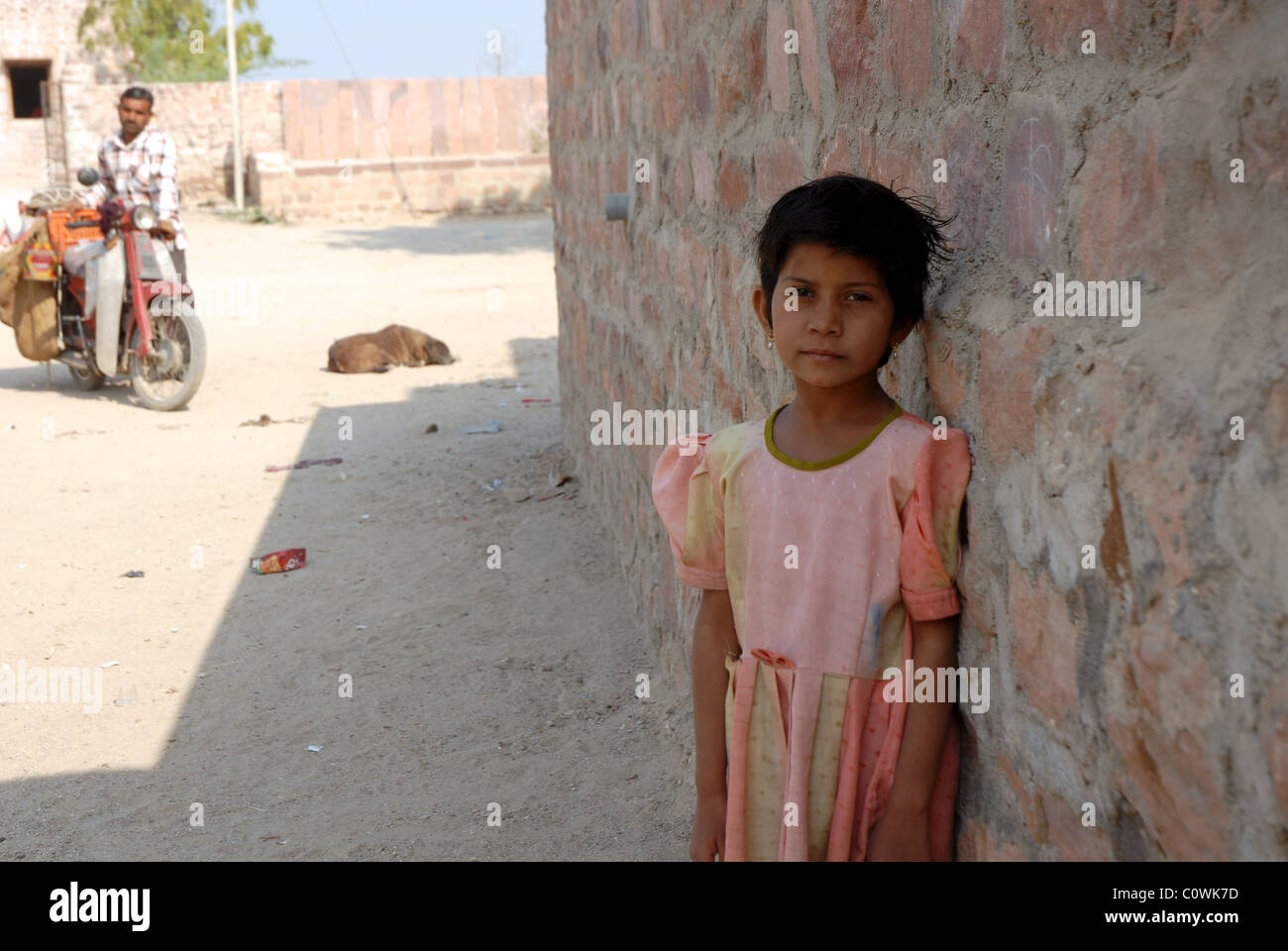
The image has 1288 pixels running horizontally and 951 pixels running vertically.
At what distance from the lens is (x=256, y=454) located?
6449 millimetres

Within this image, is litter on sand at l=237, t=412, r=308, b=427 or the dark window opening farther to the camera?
the dark window opening

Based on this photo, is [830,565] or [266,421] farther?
[266,421]

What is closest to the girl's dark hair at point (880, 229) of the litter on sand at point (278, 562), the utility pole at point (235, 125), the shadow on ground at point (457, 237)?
the litter on sand at point (278, 562)

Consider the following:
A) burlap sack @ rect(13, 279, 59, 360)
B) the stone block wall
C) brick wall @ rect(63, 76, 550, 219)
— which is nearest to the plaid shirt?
burlap sack @ rect(13, 279, 59, 360)

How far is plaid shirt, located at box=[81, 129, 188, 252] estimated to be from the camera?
738 centimetres

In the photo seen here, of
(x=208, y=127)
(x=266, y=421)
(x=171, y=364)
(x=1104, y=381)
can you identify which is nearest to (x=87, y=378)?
(x=171, y=364)

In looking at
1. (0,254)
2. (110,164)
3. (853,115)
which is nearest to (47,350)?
(0,254)

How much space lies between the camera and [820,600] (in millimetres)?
1629

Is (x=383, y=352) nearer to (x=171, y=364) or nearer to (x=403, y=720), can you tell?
(x=171, y=364)

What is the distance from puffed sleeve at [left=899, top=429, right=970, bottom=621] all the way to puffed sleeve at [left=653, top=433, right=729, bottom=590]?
0.34 meters

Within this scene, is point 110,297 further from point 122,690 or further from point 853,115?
point 853,115

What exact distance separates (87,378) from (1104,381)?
8325 mm

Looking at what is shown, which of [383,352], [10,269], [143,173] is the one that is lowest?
[383,352]

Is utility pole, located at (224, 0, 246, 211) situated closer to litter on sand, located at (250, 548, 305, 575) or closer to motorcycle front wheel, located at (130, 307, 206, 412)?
motorcycle front wheel, located at (130, 307, 206, 412)
